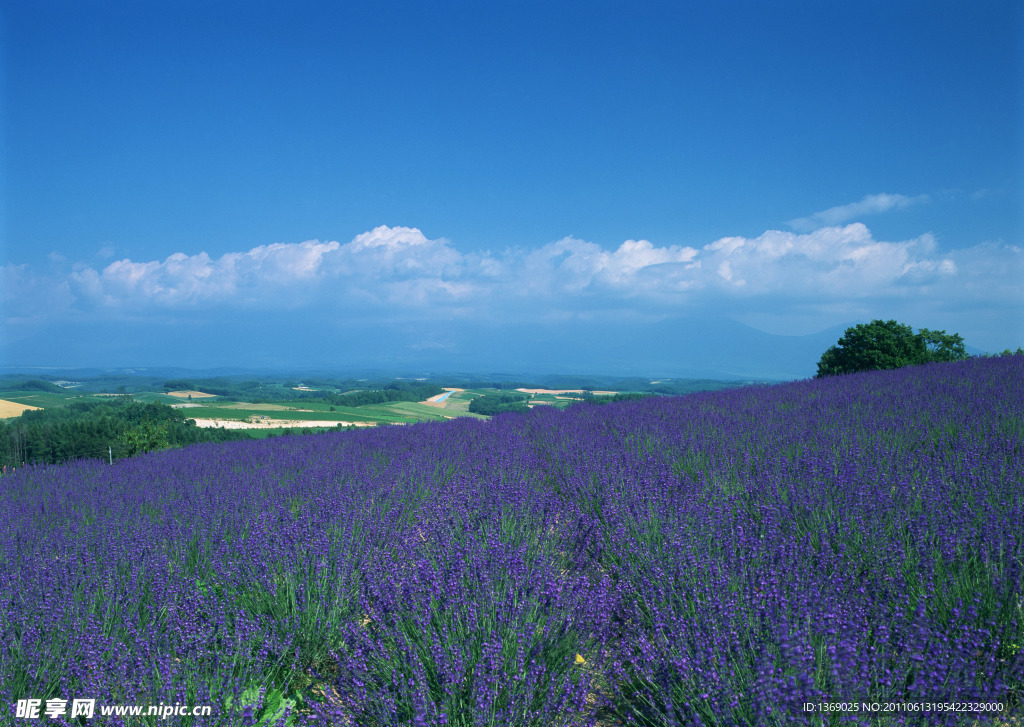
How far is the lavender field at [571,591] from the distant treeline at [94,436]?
1346 cm

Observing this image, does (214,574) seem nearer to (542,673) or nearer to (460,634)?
(460,634)

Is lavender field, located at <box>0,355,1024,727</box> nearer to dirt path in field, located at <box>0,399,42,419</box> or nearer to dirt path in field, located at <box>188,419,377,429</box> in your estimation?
dirt path in field, located at <box>188,419,377,429</box>

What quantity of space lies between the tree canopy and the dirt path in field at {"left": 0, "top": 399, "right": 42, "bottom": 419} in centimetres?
2993

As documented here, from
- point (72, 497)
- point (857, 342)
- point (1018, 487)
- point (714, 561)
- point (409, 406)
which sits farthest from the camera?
point (409, 406)

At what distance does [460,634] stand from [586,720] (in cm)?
49

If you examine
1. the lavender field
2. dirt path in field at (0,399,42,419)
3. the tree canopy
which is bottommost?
dirt path in field at (0,399,42,419)

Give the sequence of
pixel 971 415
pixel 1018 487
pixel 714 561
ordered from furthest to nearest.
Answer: pixel 971 415 → pixel 1018 487 → pixel 714 561

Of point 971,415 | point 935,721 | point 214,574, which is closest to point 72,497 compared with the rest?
point 214,574

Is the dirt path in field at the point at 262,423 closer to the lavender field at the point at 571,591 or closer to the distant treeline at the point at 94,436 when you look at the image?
the distant treeline at the point at 94,436

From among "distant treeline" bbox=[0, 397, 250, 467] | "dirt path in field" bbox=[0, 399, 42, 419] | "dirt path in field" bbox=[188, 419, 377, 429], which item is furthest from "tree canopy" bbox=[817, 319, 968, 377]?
"dirt path in field" bbox=[0, 399, 42, 419]

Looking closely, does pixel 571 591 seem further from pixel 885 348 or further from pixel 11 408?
pixel 11 408

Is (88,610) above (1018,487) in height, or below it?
below

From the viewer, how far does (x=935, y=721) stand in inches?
50.0

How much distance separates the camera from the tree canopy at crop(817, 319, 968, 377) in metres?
15.7
